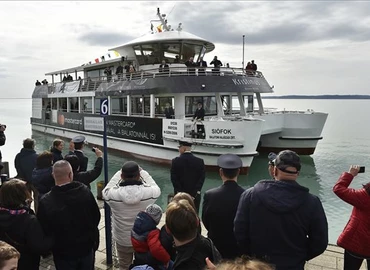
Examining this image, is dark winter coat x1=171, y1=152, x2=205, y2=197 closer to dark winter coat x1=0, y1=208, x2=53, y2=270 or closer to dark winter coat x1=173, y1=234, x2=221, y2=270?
dark winter coat x1=0, y1=208, x2=53, y2=270

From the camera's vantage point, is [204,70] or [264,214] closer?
[264,214]

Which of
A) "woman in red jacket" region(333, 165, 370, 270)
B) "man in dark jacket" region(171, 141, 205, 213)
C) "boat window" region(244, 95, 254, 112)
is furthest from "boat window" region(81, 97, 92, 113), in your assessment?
"woman in red jacket" region(333, 165, 370, 270)

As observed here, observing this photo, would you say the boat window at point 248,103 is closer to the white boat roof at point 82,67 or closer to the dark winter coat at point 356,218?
the white boat roof at point 82,67

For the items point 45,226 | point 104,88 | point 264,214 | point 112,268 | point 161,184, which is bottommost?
point 161,184

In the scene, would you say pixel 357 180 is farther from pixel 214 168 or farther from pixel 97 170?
pixel 97 170

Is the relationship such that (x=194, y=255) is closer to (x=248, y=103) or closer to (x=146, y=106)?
(x=146, y=106)

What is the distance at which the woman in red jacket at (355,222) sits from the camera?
2.75 m

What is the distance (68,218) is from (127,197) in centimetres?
56

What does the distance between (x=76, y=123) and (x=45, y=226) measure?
1688cm

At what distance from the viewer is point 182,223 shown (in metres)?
Result: 2.00

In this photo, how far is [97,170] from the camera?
3867 millimetres

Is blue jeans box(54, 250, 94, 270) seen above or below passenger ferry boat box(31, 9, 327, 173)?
below

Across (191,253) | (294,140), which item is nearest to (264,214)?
(191,253)

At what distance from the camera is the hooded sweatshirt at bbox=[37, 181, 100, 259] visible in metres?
2.65
